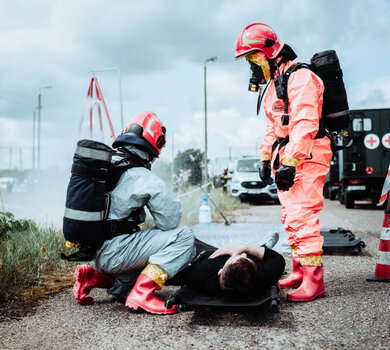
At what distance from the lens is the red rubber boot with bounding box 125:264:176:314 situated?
293 cm

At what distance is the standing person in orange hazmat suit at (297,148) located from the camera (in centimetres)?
322

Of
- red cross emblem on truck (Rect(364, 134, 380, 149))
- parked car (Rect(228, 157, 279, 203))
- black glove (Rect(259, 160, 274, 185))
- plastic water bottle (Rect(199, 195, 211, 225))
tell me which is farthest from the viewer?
parked car (Rect(228, 157, 279, 203))

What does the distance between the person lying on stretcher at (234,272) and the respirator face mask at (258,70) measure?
145cm

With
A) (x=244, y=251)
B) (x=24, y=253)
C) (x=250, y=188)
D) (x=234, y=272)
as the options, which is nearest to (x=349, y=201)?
(x=250, y=188)

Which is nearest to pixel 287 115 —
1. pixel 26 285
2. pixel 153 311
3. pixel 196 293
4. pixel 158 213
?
pixel 158 213

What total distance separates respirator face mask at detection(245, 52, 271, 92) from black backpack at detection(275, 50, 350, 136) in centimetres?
28

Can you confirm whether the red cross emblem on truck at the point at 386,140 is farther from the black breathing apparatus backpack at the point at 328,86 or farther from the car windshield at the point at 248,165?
the black breathing apparatus backpack at the point at 328,86

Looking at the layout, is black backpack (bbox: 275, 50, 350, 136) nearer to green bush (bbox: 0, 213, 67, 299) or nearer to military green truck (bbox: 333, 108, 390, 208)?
green bush (bbox: 0, 213, 67, 299)

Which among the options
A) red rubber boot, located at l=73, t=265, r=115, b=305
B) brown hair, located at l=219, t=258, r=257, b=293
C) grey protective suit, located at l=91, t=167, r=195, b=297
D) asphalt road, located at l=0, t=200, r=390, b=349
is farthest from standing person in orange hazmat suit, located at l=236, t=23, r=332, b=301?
red rubber boot, located at l=73, t=265, r=115, b=305

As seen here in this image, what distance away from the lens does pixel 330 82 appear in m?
3.40

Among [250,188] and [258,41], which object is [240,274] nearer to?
[258,41]

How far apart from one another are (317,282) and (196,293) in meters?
0.94

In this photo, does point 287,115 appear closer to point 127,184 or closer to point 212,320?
point 127,184

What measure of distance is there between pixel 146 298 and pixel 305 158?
155 centimetres
